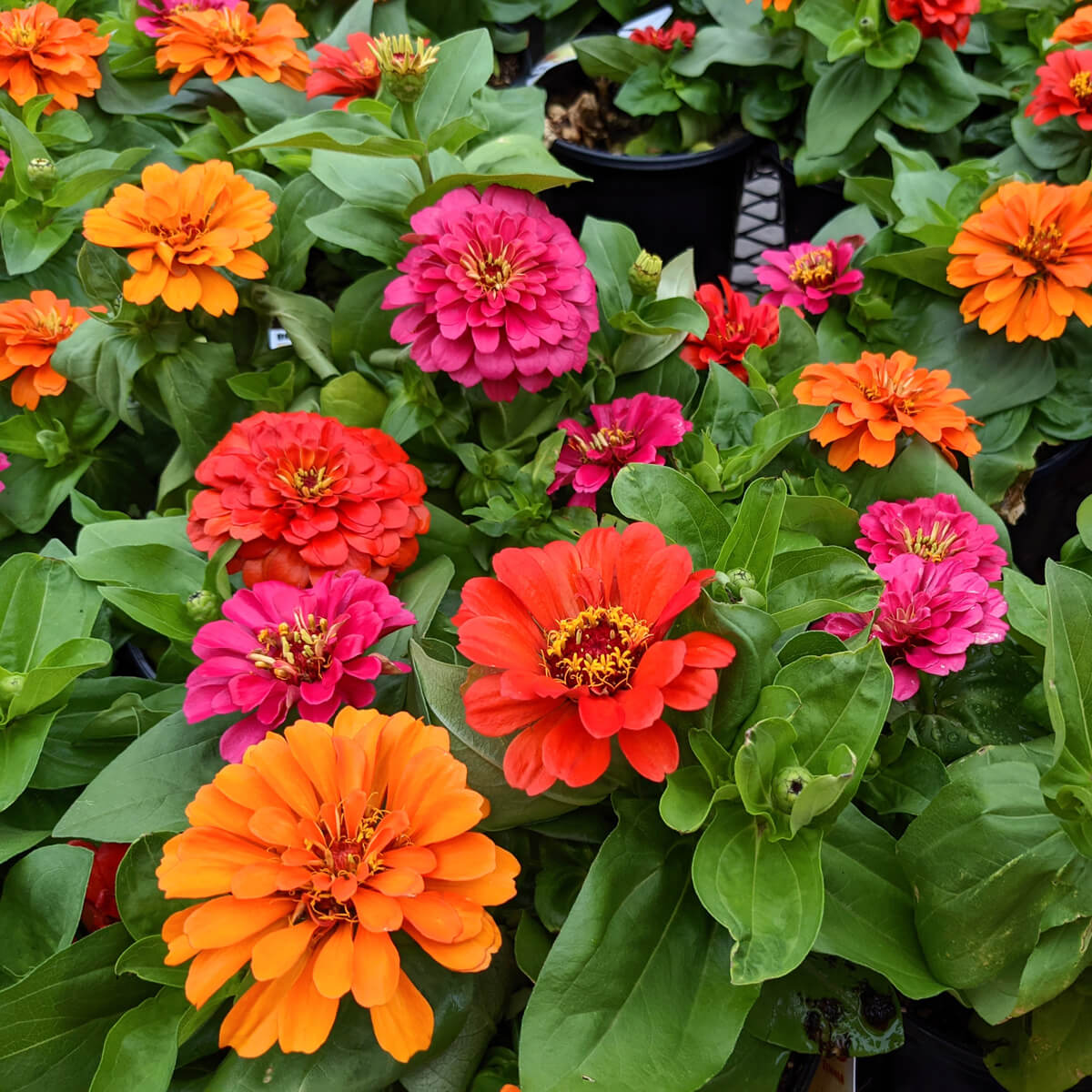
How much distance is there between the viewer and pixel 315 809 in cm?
48

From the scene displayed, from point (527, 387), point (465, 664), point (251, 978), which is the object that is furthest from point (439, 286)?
point (251, 978)

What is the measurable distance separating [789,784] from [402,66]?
0.67 meters

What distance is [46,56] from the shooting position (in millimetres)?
1039

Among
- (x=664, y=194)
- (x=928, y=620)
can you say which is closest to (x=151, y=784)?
(x=928, y=620)

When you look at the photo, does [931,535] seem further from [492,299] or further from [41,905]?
[41,905]

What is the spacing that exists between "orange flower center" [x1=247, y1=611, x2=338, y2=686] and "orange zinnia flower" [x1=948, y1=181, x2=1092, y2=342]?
0.69 metres

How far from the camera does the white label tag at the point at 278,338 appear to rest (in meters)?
0.98

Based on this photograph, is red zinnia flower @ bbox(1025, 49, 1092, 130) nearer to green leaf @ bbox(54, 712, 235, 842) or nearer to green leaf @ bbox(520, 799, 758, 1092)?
green leaf @ bbox(520, 799, 758, 1092)

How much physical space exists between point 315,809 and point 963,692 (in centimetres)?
50

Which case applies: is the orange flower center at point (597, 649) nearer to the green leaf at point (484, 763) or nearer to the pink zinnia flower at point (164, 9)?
the green leaf at point (484, 763)

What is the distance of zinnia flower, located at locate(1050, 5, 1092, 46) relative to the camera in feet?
3.50

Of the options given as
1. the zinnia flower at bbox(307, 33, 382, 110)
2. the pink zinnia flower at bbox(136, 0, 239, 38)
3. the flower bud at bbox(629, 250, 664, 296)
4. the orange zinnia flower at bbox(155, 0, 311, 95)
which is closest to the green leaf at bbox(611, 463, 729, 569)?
the flower bud at bbox(629, 250, 664, 296)

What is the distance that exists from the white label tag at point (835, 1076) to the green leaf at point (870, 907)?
133mm

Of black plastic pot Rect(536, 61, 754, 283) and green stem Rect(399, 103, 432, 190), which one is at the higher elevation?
green stem Rect(399, 103, 432, 190)
